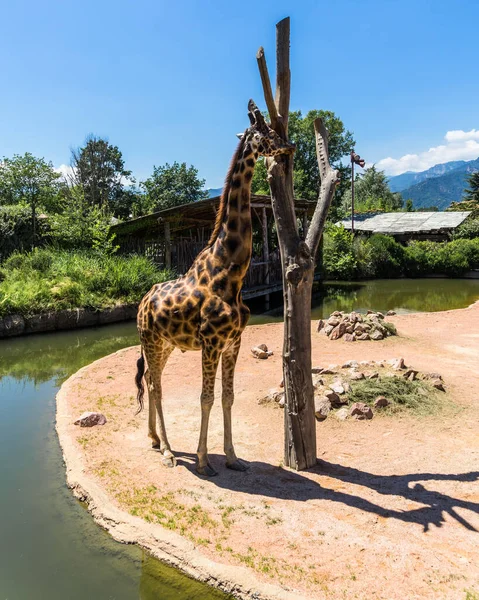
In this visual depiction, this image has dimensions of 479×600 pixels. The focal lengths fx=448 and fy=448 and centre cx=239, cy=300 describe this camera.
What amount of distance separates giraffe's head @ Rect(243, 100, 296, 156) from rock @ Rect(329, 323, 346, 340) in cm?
657

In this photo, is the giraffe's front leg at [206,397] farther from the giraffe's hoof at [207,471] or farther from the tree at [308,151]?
the tree at [308,151]

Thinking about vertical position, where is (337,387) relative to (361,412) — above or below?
above

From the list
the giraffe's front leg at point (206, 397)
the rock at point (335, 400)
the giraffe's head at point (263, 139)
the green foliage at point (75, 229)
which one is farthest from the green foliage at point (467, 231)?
the giraffe's front leg at point (206, 397)

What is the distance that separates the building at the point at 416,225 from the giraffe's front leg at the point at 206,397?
29.2 m

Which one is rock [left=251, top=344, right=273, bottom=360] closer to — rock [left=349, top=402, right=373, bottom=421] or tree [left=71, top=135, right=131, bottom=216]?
rock [left=349, top=402, right=373, bottom=421]

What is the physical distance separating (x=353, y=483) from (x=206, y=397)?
5.56 feet

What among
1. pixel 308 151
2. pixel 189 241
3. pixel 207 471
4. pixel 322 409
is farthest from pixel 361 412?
pixel 308 151

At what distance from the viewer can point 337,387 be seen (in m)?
6.47

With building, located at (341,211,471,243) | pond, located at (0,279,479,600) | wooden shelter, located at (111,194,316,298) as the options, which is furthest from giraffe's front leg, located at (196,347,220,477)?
building, located at (341,211,471,243)

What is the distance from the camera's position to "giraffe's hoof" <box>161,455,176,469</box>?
490 cm

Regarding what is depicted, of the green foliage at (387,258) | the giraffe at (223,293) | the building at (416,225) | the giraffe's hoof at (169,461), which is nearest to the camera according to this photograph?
the giraffe at (223,293)

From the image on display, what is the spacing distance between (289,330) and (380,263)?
24.0 meters

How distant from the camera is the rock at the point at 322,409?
5959 millimetres

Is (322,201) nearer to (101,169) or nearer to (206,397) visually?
(206,397)
